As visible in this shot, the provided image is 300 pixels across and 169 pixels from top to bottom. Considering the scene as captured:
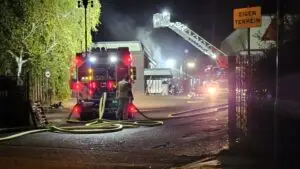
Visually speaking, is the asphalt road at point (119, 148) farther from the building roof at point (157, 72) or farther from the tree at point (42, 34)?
the building roof at point (157, 72)

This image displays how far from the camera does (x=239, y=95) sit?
1186 centimetres

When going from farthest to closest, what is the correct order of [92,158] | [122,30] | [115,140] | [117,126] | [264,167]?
[122,30]
[117,126]
[115,140]
[92,158]
[264,167]

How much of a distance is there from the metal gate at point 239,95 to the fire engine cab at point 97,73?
913 centimetres

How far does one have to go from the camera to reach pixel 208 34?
230 feet

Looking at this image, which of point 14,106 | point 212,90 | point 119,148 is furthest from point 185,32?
point 119,148

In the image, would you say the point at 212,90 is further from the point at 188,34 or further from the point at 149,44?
the point at 149,44

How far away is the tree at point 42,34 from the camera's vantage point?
26797 mm

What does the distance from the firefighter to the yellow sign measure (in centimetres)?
899

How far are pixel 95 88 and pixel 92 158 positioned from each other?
9.83 meters

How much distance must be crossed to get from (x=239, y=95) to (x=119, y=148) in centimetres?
321

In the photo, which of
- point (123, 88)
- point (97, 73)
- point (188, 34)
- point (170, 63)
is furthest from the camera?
point (170, 63)

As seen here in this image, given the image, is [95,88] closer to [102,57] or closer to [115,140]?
[102,57]

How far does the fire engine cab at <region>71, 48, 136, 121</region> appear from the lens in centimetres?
2062

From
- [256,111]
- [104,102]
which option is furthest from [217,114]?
[256,111]
